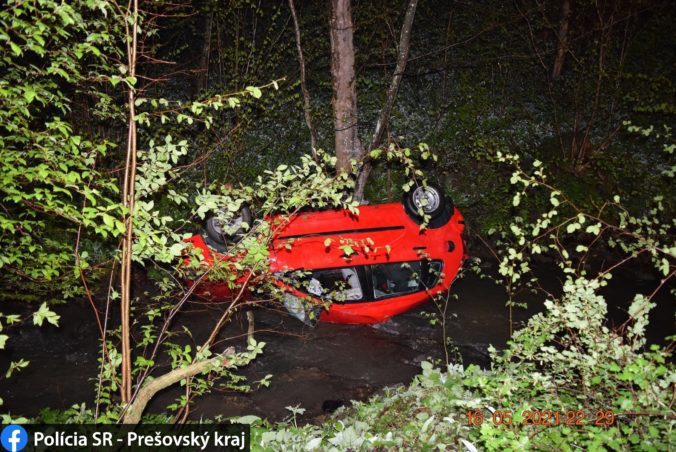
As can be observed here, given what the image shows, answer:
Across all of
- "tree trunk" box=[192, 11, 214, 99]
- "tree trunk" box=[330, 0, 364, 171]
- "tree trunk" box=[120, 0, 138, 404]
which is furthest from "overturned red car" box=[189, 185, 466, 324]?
"tree trunk" box=[192, 11, 214, 99]

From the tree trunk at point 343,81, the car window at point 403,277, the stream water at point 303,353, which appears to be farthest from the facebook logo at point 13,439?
the tree trunk at point 343,81

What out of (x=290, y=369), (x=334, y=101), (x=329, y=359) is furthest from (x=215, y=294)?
(x=334, y=101)

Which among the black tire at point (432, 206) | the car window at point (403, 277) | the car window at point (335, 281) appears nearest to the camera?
the car window at point (335, 281)

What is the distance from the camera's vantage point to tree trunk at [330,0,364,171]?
23.4 ft

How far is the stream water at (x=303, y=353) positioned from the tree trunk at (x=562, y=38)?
5556 mm

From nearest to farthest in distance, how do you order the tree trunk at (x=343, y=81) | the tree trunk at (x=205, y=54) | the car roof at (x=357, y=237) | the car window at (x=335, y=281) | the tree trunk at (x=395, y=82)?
the car roof at (x=357, y=237) → the car window at (x=335, y=281) → the tree trunk at (x=395, y=82) → the tree trunk at (x=343, y=81) → the tree trunk at (x=205, y=54)

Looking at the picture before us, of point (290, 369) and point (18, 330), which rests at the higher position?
point (18, 330)

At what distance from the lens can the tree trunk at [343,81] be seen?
281 inches

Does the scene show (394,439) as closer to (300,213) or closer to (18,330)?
(300,213)

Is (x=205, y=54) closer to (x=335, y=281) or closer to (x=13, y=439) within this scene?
(x=335, y=281)

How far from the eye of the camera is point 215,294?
671cm

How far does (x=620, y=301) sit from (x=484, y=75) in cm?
703

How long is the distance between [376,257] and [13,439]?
4.71 meters

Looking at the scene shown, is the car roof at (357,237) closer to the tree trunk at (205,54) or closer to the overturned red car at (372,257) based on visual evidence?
the overturned red car at (372,257)
